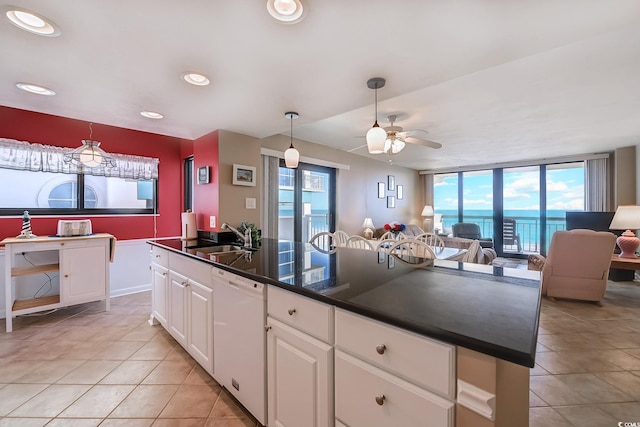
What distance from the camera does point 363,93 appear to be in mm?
2035

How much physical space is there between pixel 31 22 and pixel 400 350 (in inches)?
85.3

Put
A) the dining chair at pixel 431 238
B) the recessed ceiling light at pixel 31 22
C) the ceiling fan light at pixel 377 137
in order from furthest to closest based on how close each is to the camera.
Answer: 1. the dining chair at pixel 431 238
2. the ceiling fan light at pixel 377 137
3. the recessed ceiling light at pixel 31 22

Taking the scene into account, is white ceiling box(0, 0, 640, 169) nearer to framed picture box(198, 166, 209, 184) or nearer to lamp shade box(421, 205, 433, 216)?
framed picture box(198, 166, 209, 184)

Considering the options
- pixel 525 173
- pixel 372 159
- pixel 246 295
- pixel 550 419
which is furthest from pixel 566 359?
pixel 525 173

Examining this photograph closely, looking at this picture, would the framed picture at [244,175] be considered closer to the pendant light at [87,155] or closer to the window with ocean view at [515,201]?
the pendant light at [87,155]

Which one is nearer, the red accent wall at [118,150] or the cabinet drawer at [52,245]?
the cabinet drawer at [52,245]

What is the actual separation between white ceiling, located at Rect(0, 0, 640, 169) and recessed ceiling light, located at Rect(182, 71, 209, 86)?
58mm

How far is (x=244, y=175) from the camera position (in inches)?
122

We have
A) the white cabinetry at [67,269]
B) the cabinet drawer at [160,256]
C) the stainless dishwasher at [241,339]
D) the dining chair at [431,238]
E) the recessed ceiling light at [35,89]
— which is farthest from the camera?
the dining chair at [431,238]

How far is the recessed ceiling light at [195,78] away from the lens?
69.4 inches

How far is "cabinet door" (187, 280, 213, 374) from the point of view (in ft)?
5.92

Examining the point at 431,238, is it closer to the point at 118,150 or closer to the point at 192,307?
the point at 192,307

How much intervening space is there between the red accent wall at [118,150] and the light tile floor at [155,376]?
113 cm

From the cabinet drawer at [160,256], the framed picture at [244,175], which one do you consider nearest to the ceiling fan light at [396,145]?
the framed picture at [244,175]
